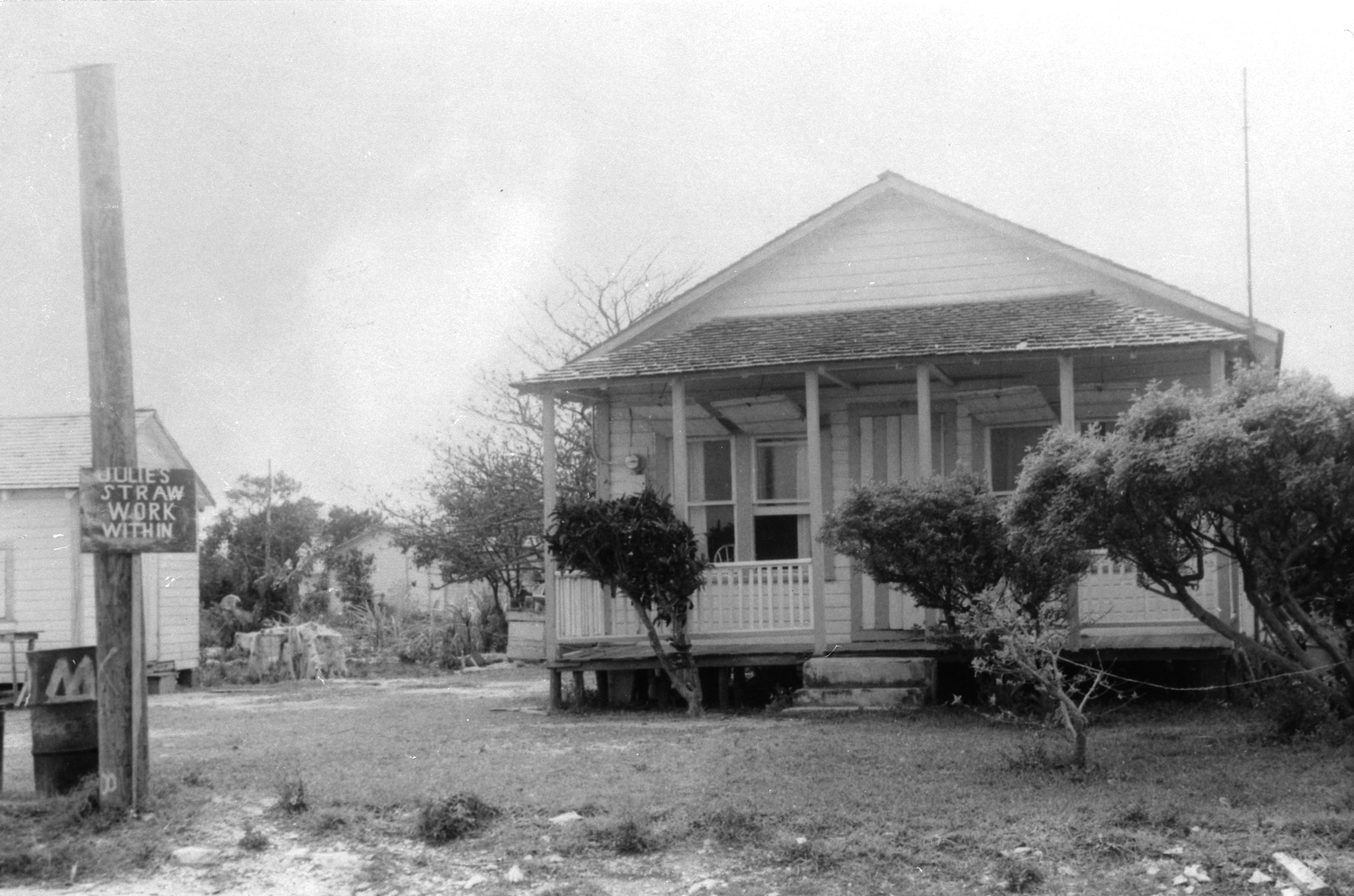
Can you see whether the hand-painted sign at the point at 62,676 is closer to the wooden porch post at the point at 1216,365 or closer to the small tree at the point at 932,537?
the small tree at the point at 932,537

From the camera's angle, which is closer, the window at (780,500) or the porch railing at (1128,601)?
the porch railing at (1128,601)

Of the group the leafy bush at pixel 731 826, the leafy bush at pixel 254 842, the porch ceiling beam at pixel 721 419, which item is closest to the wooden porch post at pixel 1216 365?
the porch ceiling beam at pixel 721 419

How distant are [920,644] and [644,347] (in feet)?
16.0

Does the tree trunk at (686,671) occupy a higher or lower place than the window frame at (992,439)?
lower

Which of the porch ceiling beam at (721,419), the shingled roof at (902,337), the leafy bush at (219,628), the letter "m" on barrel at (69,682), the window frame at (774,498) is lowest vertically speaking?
the leafy bush at (219,628)

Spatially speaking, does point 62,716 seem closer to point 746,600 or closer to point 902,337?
point 746,600

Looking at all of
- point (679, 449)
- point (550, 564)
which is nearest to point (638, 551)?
point (679, 449)

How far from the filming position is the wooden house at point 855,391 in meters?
15.2

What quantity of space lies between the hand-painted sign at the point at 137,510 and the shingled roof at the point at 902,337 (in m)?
6.87

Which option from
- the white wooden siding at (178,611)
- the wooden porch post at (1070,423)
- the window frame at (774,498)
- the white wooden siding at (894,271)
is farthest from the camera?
the white wooden siding at (178,611)

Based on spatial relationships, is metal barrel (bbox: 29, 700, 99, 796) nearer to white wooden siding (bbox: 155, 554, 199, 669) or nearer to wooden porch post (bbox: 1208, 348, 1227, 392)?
wooden porch post (bbox: 1208, 348, 1227, 392)

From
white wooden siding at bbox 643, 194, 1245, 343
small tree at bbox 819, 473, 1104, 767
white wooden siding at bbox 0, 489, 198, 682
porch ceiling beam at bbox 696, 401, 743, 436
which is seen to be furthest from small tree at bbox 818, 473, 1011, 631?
white wooden siding at bbox 0, 489, 198, 682

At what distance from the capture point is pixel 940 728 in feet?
41.7

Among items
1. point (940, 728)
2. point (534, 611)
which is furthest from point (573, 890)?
point (534, 611)
